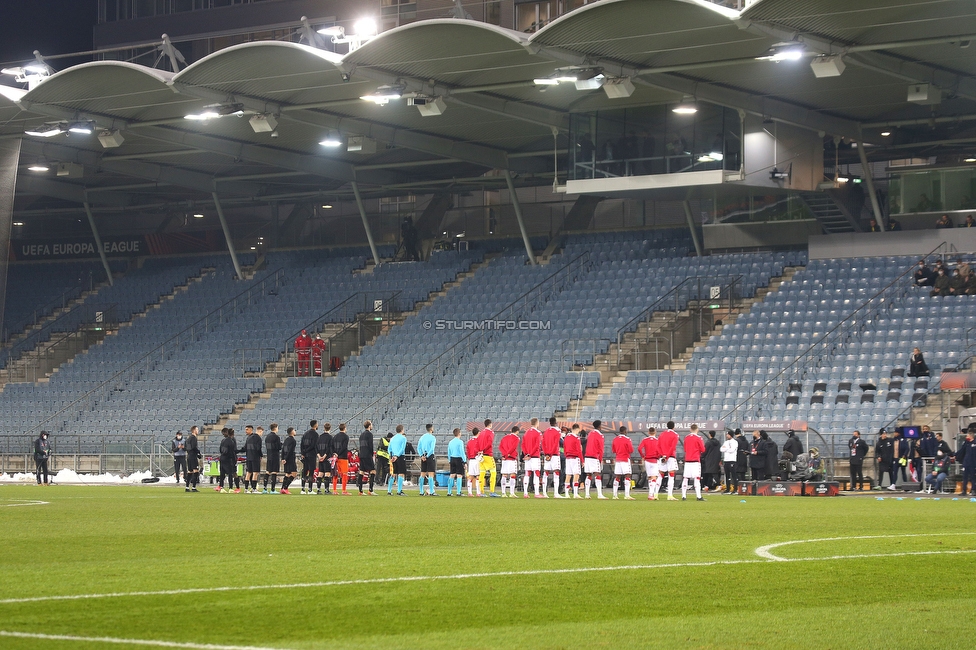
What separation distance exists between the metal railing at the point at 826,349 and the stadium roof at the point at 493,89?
181 inches

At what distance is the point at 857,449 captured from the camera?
29016 mm

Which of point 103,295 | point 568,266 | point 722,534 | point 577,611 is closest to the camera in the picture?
point 577,611

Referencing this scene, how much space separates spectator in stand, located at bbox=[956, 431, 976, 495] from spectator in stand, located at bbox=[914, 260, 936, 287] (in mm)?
9240

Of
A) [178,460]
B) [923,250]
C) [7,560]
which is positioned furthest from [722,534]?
[923,250]

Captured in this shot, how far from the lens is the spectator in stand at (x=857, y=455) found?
29.0 meters

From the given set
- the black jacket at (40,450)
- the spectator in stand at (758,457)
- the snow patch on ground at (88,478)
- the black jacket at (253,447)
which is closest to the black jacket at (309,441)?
the black jacket at (253,447)

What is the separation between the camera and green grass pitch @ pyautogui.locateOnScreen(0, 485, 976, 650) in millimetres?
8289

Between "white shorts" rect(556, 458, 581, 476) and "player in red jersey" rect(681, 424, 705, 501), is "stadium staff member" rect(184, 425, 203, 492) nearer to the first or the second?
"white shorts" rect(556, 458, 581, 476)

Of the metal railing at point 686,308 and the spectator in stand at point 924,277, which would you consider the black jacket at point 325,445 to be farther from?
the spectator in stand at point 924,277

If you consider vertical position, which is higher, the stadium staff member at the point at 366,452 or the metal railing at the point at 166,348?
the metal railing at the point at 166,348

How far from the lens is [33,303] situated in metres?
52.8

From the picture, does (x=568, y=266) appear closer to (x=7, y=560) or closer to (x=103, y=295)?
(x=103, y=295)

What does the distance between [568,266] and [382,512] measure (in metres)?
23.9

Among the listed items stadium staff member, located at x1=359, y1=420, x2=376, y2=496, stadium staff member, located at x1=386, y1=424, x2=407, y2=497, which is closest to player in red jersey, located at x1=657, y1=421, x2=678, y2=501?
stadium staff member, located at x1=386, y1=424, x2=407, y2=497
